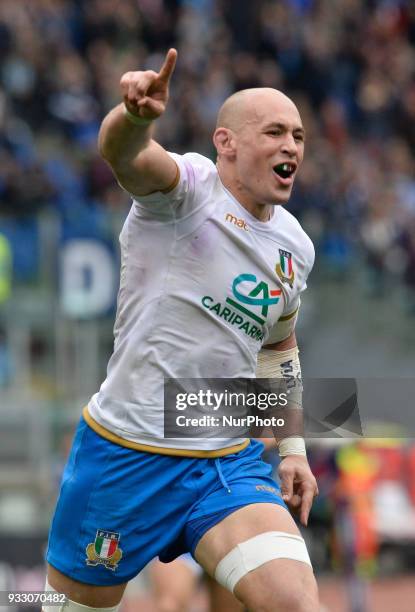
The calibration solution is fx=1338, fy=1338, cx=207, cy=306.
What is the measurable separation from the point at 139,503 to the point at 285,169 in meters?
1.40

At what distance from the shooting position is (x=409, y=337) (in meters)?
15.4

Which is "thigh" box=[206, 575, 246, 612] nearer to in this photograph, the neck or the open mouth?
the neck

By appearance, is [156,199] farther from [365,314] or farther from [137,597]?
[365,314]

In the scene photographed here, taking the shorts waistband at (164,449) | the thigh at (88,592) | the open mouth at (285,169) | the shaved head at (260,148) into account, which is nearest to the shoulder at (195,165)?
the shaved head at (260,148)

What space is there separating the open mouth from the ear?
19 cm

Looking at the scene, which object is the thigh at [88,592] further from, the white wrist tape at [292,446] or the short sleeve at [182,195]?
the short sleeve at [182,195]

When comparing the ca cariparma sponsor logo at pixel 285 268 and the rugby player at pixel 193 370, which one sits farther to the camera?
the ca cariparma sponsor logo at pixel 285 268

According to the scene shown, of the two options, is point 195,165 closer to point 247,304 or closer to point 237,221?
point 237,221

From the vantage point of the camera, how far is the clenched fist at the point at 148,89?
14.2ft

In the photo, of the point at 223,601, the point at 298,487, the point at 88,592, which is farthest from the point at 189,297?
the point at 223,601

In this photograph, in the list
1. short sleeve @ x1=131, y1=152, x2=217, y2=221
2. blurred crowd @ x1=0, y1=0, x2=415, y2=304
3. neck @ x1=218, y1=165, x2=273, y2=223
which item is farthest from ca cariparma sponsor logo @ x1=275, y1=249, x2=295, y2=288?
blurred crowd @ x1=0, y1=0, x2=415, y2=304

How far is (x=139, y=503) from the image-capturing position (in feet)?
16.9

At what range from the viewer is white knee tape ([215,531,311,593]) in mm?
4871

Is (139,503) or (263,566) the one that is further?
(139,503)
